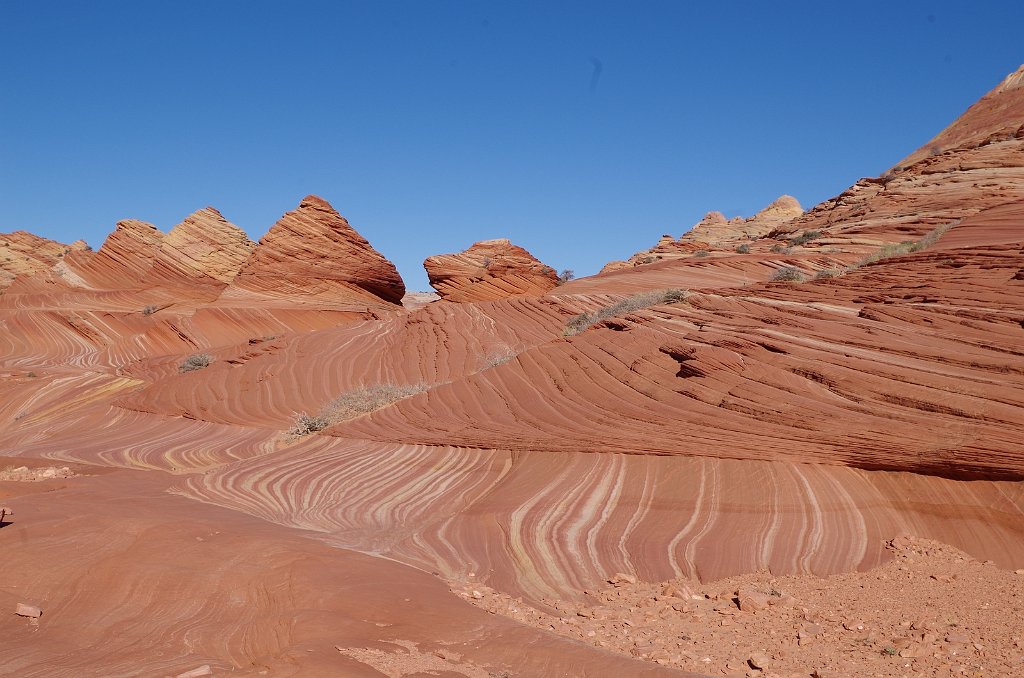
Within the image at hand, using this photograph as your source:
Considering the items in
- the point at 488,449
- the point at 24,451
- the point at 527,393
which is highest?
the point at 527,393

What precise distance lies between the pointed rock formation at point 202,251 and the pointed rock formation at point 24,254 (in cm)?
1293

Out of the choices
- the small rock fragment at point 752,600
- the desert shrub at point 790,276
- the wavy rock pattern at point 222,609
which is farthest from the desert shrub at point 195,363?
the small rock fragment at point 752,600

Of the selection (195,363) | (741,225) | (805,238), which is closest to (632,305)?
(805,238)

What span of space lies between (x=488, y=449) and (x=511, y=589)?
176 inches

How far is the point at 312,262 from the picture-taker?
39.1 metres

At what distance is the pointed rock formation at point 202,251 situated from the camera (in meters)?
42.3

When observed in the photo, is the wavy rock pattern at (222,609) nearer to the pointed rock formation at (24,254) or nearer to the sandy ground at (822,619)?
the sandy ground at (822,619)

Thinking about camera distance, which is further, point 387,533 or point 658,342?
point 658,342

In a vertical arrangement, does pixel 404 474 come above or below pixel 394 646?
above

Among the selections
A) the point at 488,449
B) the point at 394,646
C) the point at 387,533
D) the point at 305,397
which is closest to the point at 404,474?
the point at 488,449

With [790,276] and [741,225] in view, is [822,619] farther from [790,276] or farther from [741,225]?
[741,225]

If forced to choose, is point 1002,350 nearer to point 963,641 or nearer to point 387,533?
point 963,641

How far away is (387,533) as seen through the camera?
7895 mm

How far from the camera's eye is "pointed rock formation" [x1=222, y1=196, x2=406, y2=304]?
38.1 meters
